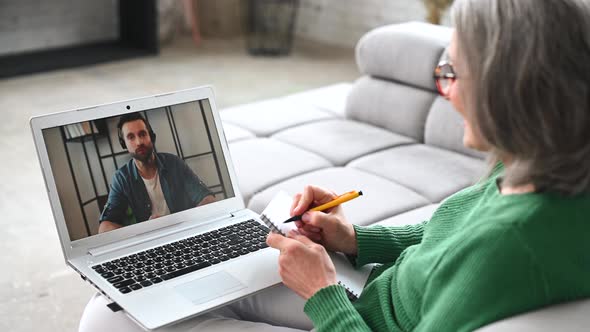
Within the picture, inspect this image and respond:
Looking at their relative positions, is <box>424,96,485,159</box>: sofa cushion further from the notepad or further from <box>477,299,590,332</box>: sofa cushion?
<box>477,299,590,332</box>: sofa cushion

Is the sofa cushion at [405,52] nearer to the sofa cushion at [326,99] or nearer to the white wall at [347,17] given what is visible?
the sofa cushion at [326,99]

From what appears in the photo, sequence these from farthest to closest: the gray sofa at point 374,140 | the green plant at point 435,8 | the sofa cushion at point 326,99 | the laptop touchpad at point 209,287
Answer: the green plant at point 435,8
the sofa cushion at point 326,99
the gray sofa at point 374,140
the laptop touchpad at point 209,287

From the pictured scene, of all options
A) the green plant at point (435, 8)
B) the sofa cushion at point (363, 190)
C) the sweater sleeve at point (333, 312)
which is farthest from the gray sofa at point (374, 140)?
the green plant at point (435, 8)

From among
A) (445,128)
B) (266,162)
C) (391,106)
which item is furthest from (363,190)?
(391,106)

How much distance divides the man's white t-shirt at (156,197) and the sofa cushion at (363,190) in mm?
575

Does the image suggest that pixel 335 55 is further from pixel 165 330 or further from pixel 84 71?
pixel 165 330

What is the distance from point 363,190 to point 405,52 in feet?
2.26

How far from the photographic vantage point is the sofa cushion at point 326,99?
9.23ft

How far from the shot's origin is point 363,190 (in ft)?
6.77

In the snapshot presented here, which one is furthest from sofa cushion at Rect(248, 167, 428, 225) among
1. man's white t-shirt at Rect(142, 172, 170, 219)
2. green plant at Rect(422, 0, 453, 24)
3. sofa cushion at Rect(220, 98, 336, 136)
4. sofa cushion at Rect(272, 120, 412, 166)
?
green plant at Rect(422, 0, 453, 24)

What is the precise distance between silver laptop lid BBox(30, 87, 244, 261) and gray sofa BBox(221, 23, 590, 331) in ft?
1.59

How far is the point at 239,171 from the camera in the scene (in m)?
2.22

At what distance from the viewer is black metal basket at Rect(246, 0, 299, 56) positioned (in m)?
5.16

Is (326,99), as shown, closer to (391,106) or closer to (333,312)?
(391,106)
